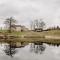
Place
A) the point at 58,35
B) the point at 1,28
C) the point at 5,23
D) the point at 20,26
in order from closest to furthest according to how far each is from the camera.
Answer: the point at 58,35
the point at 5,23
the point at 1,28
the point at 20,26

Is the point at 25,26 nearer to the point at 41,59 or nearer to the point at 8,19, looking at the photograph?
the point at 8,19

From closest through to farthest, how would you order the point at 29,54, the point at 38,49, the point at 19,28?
the point at 29,54 < the point at 38,49 < the point at 19,28

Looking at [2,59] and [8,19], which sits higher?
[8,19]

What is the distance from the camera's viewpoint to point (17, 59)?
23.0m

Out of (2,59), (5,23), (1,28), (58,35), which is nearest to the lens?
(2,59)

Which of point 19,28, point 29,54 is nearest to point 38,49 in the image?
point 29,54

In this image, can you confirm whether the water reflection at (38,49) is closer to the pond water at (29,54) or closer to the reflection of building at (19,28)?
the pond water at (29,54)

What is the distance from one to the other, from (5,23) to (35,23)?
107 ft

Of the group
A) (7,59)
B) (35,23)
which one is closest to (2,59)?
(7,59)

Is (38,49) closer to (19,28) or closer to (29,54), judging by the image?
(29,54)

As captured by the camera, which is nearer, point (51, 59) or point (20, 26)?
point (51, 59)

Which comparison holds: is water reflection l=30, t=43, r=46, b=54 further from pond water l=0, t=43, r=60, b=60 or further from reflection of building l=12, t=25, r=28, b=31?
reflection of building l=12, t=25, r=28, b=31

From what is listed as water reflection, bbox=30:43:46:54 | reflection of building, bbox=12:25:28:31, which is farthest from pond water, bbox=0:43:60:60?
reflection of building, bbox=12:25:28:31

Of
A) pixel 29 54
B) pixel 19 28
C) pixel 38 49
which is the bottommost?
pixel 38 49
